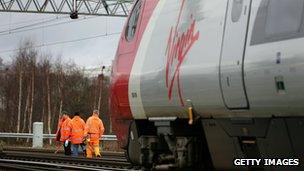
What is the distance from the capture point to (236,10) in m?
6.80

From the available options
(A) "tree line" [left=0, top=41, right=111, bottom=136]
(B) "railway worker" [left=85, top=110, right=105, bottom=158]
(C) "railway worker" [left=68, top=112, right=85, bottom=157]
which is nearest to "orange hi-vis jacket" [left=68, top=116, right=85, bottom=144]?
(C) "railway worker" [left=68, top=112, right=85, bottom=157]

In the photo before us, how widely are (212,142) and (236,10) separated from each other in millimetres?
1599

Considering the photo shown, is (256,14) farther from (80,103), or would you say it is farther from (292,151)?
(80,103)

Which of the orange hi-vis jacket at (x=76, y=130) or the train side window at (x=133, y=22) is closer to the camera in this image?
the train side window at (x=133, y=22)

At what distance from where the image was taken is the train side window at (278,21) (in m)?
5.95

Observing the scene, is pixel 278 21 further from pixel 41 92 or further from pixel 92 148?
pixel 41 92

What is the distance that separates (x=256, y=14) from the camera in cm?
647

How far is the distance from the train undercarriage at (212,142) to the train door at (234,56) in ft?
0.89

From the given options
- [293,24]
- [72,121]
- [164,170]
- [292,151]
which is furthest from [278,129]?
[72,121]

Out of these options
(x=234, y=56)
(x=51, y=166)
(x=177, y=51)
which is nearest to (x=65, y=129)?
(x=51, y=166)

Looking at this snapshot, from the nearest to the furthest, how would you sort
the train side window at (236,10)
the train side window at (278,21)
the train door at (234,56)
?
the train side window at (278,21), the train door at (234,56), the train side window at (236,10)

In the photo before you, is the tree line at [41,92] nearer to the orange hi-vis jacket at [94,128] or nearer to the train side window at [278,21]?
the orange hi-vis jacket at [94,128]

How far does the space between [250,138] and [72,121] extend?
45.0ft

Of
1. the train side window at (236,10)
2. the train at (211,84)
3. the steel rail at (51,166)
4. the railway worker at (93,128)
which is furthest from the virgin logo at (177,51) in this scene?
the railway worker at (93,128)
